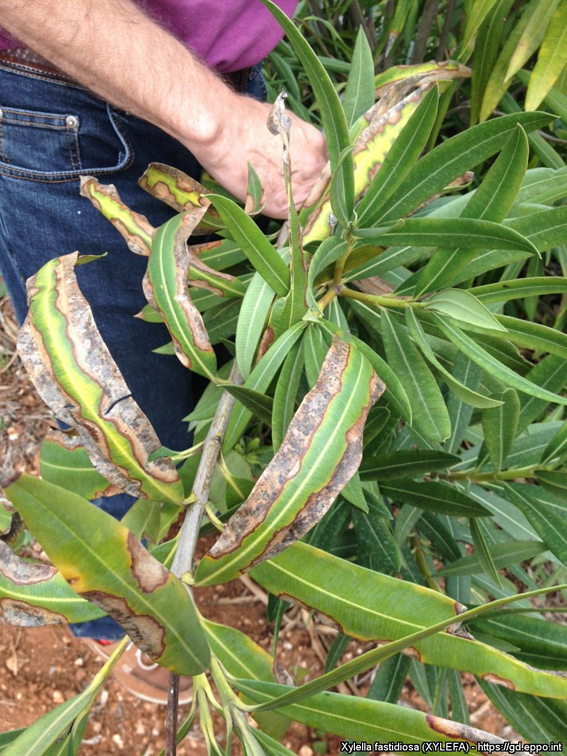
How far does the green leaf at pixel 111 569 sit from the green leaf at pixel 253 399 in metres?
0.19

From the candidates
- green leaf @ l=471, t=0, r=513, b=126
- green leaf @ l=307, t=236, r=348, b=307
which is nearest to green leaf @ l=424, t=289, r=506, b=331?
green leaf @ l=307, t=236, r=348, b=307

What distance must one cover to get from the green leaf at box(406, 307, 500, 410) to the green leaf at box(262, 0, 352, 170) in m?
0.17

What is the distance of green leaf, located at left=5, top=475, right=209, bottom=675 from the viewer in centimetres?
31

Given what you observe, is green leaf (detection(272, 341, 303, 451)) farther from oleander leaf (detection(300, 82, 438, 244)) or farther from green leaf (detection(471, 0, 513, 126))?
green leaf (detection(471, 0, 513, 126))

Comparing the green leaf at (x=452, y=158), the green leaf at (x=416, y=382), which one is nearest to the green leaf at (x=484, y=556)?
the green leaf at (x=416, y=382)

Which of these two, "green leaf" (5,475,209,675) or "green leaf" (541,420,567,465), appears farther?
"green leaf" (541,420,567,465)

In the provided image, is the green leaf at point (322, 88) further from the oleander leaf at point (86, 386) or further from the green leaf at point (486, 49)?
the green leaf at point (486, 49)

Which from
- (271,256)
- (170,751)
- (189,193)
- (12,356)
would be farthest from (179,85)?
(12,356)

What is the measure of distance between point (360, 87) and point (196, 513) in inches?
23.3

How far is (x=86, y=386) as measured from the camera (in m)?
0.47

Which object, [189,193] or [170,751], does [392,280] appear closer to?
[189,193]

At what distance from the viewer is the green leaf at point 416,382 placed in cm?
56

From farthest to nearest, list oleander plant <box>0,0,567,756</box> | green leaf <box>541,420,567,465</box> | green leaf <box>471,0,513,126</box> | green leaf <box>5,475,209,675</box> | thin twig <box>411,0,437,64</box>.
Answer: thin twig <box>411,0,437,64</box>, green leaf <box>471,0,513,126</box>, green leaf <box>541,420,567,465</box>, oleander plant <box>0,0,567,756</box>, green leaf <box>5,475,209,675</box>

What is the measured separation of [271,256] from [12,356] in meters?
1.72
